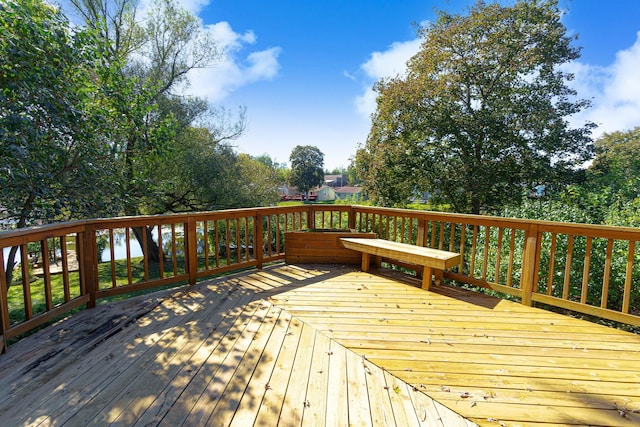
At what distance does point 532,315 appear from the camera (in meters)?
2.90

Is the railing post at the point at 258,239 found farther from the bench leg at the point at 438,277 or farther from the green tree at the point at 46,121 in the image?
the bench leg at the point at 438,277

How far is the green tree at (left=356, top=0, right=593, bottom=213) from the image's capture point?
8219 millimetres

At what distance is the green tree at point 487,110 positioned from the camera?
8219 mm

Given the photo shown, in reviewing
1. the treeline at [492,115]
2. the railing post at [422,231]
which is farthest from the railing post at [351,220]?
the treeline at [492,115]

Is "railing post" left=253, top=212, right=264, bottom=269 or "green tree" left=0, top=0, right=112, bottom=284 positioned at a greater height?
"green tree" left=0, top=0, right=112, bottom=284

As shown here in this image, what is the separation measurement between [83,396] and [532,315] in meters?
3.62

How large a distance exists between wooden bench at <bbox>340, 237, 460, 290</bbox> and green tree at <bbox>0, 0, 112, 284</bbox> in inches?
138

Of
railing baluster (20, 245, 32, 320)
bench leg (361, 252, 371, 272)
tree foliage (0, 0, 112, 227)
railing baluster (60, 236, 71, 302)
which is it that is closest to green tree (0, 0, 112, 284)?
tree foliage (0, 0, 112, 227)

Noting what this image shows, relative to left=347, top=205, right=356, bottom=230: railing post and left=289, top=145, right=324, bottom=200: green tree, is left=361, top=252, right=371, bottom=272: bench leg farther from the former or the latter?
left=289, top=145, right=324, bottom=200: green tree

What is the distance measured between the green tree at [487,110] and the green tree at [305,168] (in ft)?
131

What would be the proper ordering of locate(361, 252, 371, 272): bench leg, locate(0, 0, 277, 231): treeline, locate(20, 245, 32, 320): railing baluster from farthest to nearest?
1. locate(361, 252, 371, 272): bench leg
2. locate(0, 0, 277, 231): treeline
3. locate(20, 245, 32, 320): railing baluster

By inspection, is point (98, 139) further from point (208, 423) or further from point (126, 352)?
point (208, 423)

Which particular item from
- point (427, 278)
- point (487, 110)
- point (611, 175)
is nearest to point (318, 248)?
point (427, 278)

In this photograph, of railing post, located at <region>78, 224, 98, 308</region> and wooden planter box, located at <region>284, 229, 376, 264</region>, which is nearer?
railing post, located at <region>78, 224, 98, 308</region>
